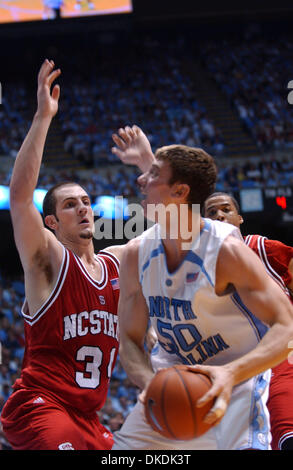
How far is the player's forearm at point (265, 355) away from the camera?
92.1 inches

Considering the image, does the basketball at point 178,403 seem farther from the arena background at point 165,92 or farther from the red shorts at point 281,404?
the arena background at point 165,92

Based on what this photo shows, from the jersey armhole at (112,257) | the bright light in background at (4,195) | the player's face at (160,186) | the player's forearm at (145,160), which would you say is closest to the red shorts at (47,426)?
the jersey armhole at (112,257)

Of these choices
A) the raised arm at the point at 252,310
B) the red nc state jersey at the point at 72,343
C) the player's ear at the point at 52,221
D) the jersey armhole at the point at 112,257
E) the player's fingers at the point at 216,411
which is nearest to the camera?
the player's fingers at the point at 216,411

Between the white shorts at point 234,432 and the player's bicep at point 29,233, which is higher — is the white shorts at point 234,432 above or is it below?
below

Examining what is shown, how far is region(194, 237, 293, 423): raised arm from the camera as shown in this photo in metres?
2.30

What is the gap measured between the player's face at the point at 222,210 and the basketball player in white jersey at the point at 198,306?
1353mm

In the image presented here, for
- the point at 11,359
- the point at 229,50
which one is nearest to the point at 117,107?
the point at 229,50

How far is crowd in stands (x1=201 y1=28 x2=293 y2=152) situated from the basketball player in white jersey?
13.0 m

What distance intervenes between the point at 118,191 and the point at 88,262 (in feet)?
32.5

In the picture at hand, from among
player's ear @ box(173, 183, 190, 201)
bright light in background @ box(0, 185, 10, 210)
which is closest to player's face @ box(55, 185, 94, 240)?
player's ear @ box(173, 183, 190, 201)

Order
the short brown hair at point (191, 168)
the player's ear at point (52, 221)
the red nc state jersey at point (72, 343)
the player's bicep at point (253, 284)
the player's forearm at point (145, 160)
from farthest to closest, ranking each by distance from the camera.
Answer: the player's ear at point (52, 221) < the player's forearm at point (145, 160) < the red nc state jersey at point (72, 343) < the short brown hair at point (191, 168) < the player's bicep at point (253, 284)

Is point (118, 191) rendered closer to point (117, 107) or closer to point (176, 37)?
point (117, 107)

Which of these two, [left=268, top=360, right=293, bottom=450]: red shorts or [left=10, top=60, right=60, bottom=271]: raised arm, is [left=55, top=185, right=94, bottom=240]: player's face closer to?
[left=10, top=60, right=60, bottom=271]: raised arm
